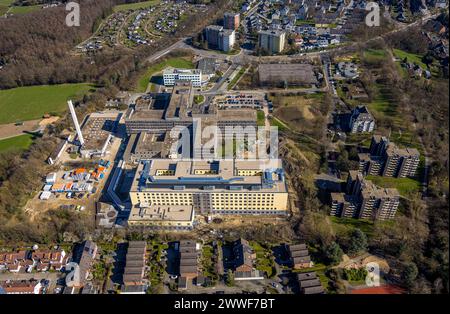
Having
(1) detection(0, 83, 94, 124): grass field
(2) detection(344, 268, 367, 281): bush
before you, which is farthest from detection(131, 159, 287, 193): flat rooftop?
(1) detection(0, 83, 94, 124): grass field

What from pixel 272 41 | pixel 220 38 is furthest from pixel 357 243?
pixel 220 38

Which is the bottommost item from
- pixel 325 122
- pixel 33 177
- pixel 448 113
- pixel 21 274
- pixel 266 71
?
pixel 21 274

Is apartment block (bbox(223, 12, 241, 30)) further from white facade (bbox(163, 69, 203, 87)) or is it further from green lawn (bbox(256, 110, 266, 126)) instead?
green lawn (bbox(256, 110, 266, 126))

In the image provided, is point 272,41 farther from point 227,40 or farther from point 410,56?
point 410,56

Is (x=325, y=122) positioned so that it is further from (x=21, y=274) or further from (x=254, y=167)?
(x=21, y=274)

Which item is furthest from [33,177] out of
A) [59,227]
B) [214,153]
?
[214,153]

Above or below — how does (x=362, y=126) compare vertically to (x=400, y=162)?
above
